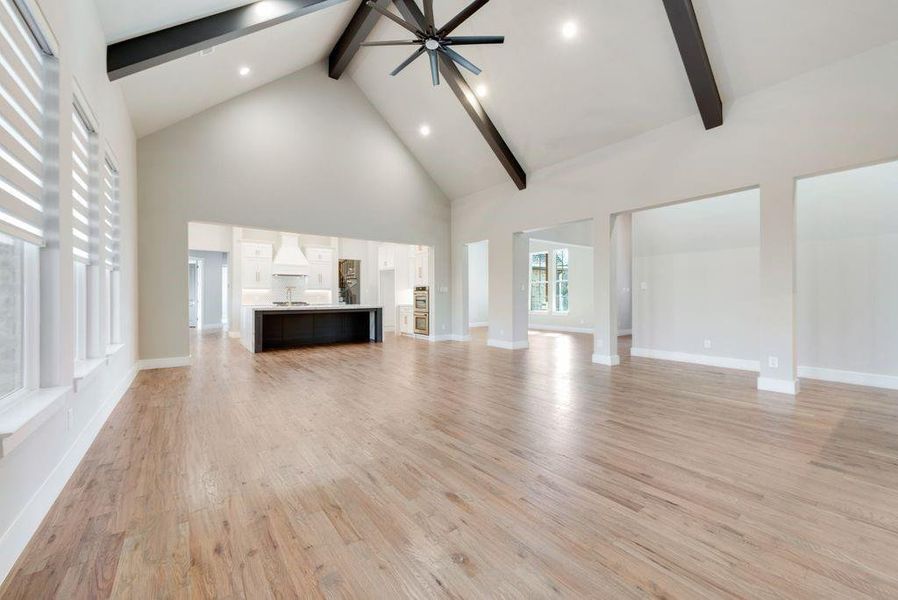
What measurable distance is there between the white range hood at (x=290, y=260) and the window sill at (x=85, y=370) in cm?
524

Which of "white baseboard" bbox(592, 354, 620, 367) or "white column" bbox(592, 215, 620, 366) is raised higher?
"white column" bbox(592, 215, 620, 366)

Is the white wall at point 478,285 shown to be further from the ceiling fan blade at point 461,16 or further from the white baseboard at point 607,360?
the ceiling fan blade at point 461,16

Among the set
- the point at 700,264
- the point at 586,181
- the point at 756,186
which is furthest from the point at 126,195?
the point at 700,264

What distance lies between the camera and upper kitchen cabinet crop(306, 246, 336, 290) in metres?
10.2

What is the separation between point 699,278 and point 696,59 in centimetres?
301

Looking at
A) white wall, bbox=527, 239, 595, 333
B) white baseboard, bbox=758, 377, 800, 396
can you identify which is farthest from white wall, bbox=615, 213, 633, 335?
white baseboard, bbox=758, 377, 800, 396

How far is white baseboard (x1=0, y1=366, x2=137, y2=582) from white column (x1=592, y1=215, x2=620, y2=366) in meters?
5.52

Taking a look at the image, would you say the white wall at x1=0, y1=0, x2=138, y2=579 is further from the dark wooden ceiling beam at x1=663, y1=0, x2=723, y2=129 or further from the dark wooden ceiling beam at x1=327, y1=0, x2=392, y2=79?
the dark wooden ceiling beam at x1=663, y1=0, x2=723, y2=129

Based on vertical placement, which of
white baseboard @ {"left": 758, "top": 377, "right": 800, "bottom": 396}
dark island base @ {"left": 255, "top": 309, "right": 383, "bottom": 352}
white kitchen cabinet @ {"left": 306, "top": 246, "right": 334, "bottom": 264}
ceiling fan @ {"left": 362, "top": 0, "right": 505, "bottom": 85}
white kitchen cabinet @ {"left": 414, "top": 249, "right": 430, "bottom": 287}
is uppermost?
ceiling fan @ {"left": 362, "top": 0, "right": 505, "bottom": 85}

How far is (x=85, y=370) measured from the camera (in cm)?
246

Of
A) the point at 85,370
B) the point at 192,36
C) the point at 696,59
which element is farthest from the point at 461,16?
the point at 85,370

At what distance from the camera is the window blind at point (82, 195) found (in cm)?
260

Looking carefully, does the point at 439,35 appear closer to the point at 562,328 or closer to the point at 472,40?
the point at 472,40

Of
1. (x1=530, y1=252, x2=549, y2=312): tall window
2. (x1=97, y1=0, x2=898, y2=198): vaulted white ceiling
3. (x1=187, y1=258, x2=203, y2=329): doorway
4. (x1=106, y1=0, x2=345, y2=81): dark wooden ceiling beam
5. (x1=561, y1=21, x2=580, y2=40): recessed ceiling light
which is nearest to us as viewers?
(x1=106, y1=0, x2=345, y2=81): dark wooden ceiling beam
